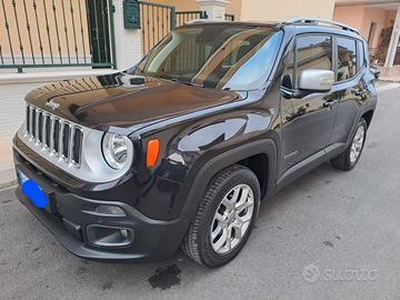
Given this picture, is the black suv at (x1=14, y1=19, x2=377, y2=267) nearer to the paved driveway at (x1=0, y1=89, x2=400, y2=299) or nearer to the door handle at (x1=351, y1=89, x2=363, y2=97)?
the paved driveway at (x1=0, y1=89, x2=400, y2=299)

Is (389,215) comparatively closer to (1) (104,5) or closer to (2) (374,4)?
(1) (104,5)

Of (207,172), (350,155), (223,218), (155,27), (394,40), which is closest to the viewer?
(207,172)

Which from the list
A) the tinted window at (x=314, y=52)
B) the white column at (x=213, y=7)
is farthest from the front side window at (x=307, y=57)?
the white column at (x=213, y=7)

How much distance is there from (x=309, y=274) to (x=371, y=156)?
3268 millimetres

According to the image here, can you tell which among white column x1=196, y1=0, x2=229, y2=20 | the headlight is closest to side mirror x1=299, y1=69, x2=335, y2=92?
the headlight

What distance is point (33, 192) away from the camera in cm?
211

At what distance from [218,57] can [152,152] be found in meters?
1.31

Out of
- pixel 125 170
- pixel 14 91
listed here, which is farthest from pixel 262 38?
pixel 14 91

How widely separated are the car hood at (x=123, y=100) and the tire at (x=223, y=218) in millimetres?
523

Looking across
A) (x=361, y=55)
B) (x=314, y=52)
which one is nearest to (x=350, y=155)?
(x=361, y=55)

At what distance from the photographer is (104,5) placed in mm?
5594

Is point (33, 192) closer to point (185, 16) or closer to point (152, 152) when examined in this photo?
point (152, 152)

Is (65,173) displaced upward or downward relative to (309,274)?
upward
